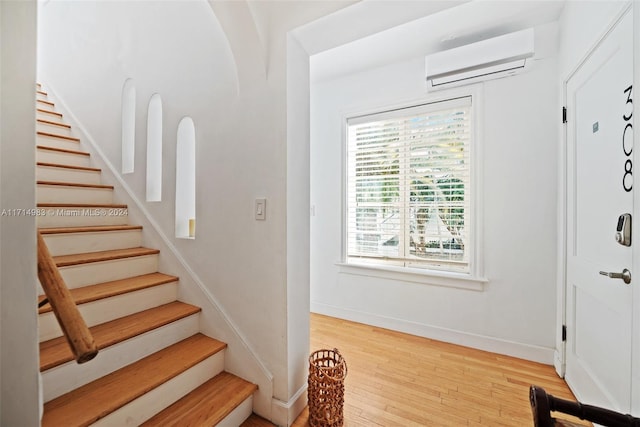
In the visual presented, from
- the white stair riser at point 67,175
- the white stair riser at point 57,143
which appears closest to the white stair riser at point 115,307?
the white stair riser at point 67,175

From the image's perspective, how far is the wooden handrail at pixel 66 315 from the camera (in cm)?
68

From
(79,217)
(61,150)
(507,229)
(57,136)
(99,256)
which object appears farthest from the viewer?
(57,136)

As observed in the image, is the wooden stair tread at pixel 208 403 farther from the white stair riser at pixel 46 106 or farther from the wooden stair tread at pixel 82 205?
the white stair riser at pixel 46 106

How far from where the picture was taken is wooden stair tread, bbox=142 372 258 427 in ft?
4.42

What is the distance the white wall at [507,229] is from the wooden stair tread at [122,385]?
5.88ft

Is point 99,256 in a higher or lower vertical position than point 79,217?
lower

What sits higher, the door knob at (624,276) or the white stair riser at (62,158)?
the white stair riser at (62,158)

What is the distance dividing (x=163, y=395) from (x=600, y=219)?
7.98 ft

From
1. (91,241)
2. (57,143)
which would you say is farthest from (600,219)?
(57,143)

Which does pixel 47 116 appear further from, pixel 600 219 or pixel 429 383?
pixel 600 219

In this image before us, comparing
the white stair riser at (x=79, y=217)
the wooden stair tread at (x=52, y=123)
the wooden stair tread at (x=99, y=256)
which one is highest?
the wooden stair tread at (x=52, y=123)

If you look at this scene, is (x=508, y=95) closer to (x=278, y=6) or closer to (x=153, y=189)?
(x=278, y=6)

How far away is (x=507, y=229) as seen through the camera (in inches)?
90.3

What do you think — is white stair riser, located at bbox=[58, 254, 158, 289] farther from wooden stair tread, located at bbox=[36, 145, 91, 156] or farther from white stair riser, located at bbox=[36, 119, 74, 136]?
white stair riser, located at bbox=[36, 119, 74, 136]
